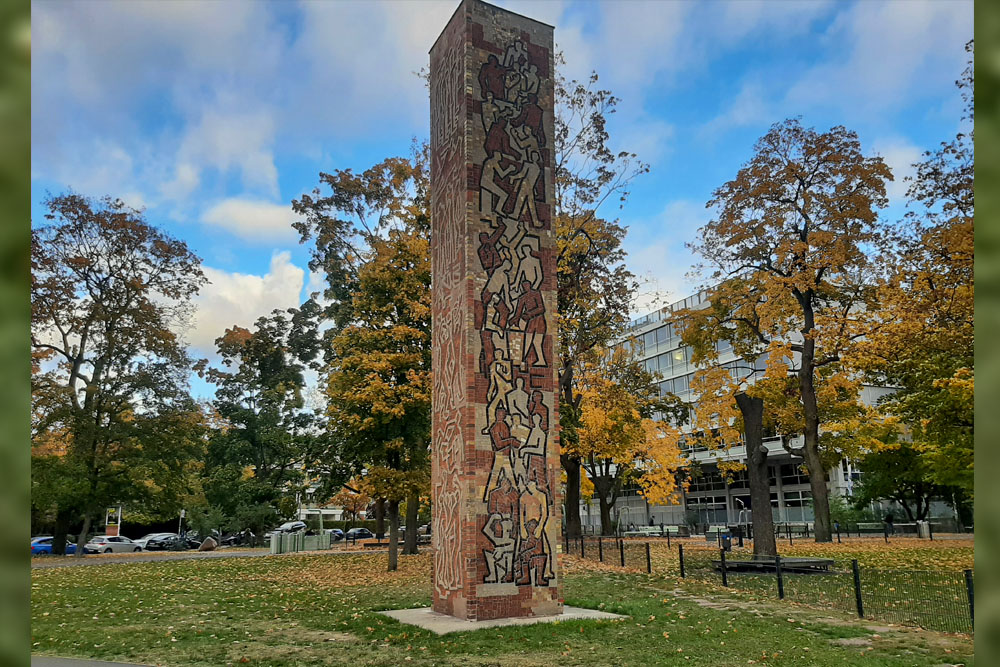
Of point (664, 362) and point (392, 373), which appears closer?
point (392, 373)

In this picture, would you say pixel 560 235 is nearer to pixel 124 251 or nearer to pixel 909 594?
pixel 909 594

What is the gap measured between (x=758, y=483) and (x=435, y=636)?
1356cm

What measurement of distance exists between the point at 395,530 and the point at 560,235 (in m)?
11.0

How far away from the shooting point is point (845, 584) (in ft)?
54.5

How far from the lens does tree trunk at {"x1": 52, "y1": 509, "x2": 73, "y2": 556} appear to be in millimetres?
34844

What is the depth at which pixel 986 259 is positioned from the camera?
101 centimetres

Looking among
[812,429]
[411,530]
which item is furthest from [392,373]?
[812,429]

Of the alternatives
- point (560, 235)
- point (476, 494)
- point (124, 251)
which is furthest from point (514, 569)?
point (124, 251)

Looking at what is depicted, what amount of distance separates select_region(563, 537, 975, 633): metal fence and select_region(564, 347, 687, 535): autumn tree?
214 inches

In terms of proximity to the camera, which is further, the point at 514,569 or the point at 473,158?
the point at 473,158

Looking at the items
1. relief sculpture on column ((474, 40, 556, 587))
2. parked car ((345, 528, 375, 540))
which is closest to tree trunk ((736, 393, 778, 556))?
relief sculpture on column ((474, 40, 556, 587))

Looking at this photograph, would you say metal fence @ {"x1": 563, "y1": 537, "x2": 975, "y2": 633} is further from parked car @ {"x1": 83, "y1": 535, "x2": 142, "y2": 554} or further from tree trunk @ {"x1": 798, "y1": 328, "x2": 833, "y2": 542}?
parked car @ {"x1": 83, "y1": 535, "x2": 142, "y2": 554}

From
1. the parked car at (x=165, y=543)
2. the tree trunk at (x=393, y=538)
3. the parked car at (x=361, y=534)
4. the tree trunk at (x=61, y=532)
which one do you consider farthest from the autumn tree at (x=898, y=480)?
the tree trunk at (x=61, y=532)

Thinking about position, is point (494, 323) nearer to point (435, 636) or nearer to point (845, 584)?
point (435, 636)
